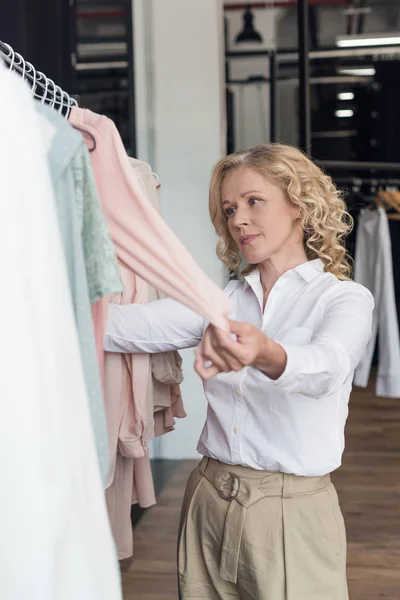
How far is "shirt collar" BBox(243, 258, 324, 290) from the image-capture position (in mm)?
1866

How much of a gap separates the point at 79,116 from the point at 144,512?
3.12 m

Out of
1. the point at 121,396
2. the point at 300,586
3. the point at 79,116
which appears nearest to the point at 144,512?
the point at 121,396

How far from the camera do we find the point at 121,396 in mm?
2213

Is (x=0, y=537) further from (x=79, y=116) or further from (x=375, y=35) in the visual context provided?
(x=375, y=35)

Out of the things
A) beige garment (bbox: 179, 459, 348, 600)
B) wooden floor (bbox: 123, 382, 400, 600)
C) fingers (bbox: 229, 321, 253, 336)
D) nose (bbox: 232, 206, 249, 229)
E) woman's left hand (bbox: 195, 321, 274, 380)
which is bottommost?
wooden floor (bbox: 123, 382, 400, 600)

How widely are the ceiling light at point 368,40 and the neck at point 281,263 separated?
846cm

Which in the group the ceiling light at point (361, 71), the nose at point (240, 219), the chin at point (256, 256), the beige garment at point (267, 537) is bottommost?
the beige garment at point (267, 537)

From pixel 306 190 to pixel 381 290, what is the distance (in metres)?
3.57

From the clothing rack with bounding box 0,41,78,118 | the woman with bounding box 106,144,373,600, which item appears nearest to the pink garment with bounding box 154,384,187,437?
the woman with bounding box 106,144,373,600

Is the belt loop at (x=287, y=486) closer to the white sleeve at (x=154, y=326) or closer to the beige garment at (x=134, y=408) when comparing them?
the white sleeve at (x=154, y=326)

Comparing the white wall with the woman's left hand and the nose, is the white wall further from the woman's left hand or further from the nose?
the woman's left hand

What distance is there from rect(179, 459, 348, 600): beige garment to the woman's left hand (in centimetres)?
57

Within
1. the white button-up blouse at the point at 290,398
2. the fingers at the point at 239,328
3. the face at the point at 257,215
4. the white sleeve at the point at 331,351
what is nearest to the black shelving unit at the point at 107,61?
the face at the point at 257,215

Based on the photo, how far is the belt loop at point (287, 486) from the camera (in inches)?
69.9
